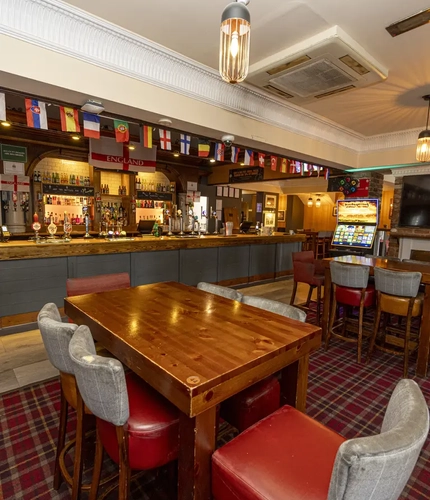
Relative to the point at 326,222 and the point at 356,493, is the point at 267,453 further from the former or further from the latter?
the point at 326,222

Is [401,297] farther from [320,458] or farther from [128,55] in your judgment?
[128,55]

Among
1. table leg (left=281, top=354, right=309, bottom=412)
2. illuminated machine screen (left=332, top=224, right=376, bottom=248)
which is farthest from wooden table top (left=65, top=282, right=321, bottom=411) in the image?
illuminated machine screen (left=332, top=224, right=376, bottom=248)

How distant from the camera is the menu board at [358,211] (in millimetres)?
6438

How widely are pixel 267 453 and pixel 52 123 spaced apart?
20.0ft

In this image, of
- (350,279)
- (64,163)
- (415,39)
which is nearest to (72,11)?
(415,39)

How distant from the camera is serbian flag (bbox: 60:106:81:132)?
10.0 ft

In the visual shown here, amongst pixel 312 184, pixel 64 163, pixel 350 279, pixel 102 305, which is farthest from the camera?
pixel 312 184

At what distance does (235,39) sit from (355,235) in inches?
233

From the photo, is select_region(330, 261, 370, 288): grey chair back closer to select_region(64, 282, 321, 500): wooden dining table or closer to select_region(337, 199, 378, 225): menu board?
select_region(64, 282, 321, 500): wooden dining table

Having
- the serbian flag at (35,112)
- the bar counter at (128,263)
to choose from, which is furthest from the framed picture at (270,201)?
the serbian flag at (35,112)

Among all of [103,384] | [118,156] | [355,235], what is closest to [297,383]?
[103,384]

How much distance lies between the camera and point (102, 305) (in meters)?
2.08

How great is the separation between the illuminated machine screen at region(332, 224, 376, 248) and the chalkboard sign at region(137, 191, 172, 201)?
4.62 meters

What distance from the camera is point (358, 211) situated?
264 inches
